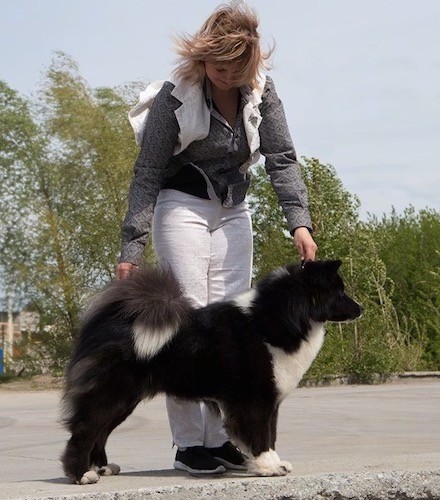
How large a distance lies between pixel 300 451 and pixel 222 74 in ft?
12.2

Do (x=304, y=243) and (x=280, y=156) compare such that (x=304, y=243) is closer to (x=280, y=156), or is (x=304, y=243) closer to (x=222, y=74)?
(x=280, y=156)

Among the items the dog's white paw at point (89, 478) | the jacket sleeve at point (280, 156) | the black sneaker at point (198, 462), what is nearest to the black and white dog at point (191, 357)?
the dog's white paw at point (89, 478)

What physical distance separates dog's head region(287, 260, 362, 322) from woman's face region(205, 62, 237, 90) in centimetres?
101

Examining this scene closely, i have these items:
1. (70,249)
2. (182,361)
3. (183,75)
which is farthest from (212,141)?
(70,249)

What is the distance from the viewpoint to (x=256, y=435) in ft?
Answer: 17.3

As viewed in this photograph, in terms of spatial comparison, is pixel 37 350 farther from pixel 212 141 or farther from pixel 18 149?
pixel 212 141

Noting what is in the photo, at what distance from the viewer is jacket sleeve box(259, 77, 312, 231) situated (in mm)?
5988

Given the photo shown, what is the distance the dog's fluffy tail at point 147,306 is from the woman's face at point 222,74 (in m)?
1.00

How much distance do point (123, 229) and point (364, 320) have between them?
12.3 m

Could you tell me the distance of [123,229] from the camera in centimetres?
582

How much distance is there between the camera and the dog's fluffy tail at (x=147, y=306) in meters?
5.19

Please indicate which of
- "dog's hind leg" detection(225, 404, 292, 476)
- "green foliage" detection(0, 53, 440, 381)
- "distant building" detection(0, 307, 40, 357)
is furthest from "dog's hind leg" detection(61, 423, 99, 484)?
"distant building" detection(0, 307, 40, 357)

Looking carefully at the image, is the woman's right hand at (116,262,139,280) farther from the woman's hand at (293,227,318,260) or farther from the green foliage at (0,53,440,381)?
the green foliage at (0,53,440,381)

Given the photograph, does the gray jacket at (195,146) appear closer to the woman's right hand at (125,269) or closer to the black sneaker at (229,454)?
the woman's right hand at (125,269)
